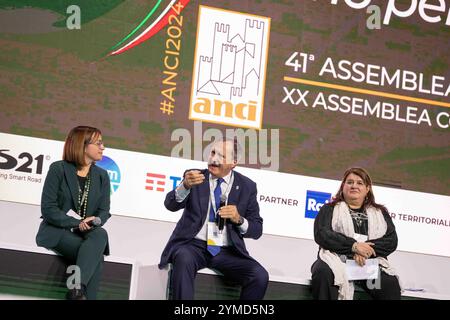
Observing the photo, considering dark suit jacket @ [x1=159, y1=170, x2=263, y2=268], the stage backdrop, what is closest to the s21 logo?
the stage backdrop

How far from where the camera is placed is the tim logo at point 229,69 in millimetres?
5031

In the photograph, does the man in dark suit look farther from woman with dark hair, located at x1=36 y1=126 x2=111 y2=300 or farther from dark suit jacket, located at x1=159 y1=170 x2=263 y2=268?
woman with dark hair, located at x1=36 y1=126 x2=111 y2=300

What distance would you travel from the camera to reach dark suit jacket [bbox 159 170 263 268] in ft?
14.4

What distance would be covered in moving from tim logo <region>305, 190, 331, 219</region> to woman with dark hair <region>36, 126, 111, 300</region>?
1338 millimetres

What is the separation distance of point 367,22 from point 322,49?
15.0 inches

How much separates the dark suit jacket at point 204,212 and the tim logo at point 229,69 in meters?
0.58

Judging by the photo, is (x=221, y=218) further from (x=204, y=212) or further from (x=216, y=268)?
(x=216, y=268)

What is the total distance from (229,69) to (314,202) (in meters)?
1.01

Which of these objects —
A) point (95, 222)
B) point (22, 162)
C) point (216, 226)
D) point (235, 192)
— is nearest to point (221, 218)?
point (216, 226)

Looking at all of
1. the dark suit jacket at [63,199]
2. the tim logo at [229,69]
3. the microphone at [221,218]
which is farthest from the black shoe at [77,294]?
the tim logo at [229,69]

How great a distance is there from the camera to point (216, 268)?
14.4ft
